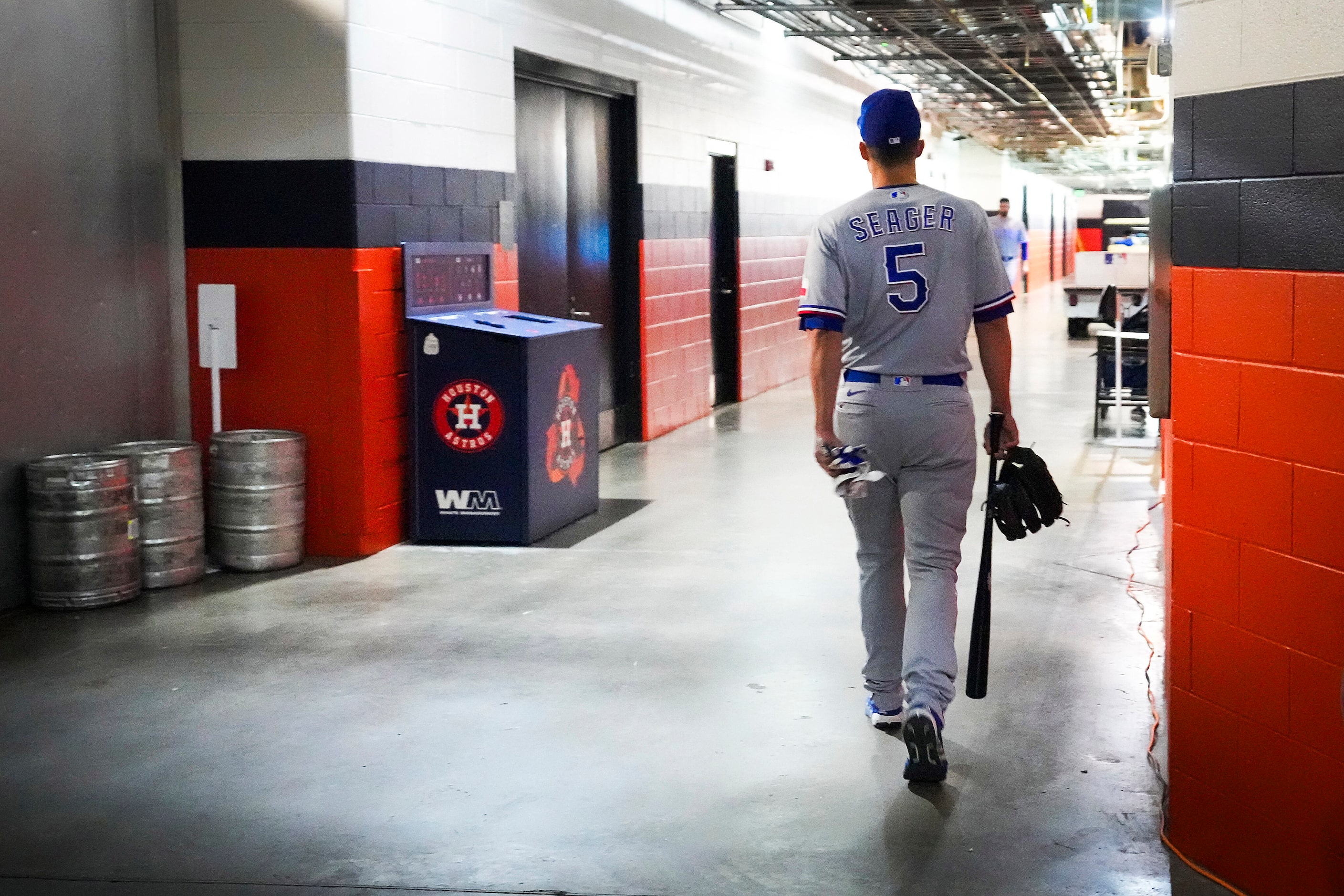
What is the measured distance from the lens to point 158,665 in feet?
15.9

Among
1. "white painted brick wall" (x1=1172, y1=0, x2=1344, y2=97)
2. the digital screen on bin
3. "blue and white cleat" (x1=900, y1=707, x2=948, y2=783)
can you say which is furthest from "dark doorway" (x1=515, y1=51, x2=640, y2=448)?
"white painted brick wall" (x1=1172, y1=0, x2=1344, y2=97)

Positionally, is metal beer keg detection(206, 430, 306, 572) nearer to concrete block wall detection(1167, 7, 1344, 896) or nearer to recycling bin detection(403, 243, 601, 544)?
recycling bin detection(403, 243, 601, 544)

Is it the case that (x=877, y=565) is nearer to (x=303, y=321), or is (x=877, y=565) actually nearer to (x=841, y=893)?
(x=841, y=893)

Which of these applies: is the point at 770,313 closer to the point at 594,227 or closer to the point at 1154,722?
Result: the point at 594,227

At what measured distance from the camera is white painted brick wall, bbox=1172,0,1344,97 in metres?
2.73

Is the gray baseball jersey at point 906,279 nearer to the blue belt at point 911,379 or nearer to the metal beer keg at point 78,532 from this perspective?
the blue belt at point 911,379

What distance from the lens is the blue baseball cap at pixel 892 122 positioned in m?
3.73

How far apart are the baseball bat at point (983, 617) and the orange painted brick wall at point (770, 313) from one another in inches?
364

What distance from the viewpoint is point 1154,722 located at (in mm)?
4164

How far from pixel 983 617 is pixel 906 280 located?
0.91 m

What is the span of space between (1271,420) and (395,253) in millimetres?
4647

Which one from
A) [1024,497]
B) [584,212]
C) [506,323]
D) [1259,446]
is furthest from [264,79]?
[1259,446]

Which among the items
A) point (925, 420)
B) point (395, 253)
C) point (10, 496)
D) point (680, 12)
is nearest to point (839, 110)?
point (680, 12)

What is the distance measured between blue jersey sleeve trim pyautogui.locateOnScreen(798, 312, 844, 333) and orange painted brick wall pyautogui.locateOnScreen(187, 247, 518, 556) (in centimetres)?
319
